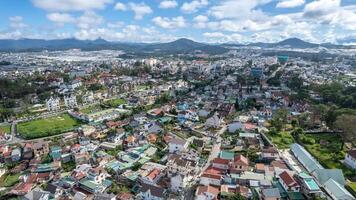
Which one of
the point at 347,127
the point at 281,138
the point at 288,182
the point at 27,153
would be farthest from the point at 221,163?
the point at 27,153

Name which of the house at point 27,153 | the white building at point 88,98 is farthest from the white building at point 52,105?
the house at point 27,153

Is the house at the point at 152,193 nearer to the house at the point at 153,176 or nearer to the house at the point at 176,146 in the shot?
the house at the point at 153,176

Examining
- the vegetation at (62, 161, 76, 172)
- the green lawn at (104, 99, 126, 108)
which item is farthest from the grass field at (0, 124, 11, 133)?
the vegetation at (62, 161, 76, 172)

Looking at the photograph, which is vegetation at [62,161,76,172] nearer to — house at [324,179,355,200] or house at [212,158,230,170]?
house at [212,158,230,170]

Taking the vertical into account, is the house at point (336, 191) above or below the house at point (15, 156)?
above

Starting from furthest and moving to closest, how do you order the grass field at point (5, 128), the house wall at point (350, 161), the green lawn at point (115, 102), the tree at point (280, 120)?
the green lawn at point (115, 102) → the grass field at point (5, 128) → the tree at point (280, 120) → the house wall at point (350, 161)
